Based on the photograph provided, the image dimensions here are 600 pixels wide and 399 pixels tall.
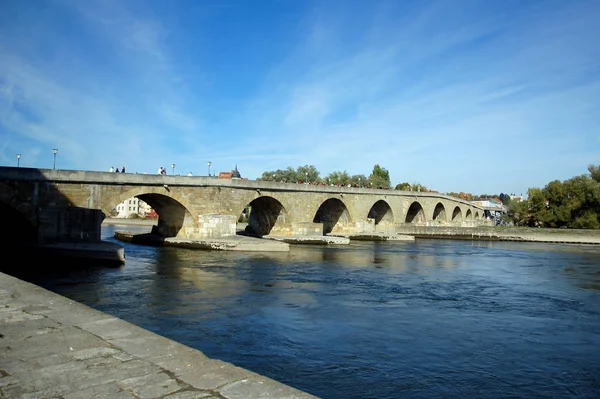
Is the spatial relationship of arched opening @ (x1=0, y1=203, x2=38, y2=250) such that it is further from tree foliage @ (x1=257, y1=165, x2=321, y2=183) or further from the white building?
the white building

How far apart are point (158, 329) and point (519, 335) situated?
307 inches

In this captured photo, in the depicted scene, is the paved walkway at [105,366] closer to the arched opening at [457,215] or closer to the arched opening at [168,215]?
the arched opening at [168,215]

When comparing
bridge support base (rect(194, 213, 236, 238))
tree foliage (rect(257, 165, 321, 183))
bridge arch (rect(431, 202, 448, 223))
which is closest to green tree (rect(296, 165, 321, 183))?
tree foliage (rect(257, 165, 321, 183))

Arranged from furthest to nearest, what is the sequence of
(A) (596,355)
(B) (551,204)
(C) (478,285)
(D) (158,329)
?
(B) (551,204)
(C) (478,285)
(D) (158,329)
(A) (596,355)

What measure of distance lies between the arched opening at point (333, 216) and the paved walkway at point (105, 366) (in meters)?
37.4

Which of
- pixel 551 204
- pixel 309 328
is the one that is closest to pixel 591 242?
pixel 551 204

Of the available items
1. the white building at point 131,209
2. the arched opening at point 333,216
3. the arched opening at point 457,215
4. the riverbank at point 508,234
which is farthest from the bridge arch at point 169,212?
the white building at point 131,209

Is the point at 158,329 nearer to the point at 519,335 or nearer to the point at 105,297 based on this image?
the point at 105,297

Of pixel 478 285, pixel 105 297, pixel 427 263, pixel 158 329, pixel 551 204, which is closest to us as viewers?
pixel 158 329

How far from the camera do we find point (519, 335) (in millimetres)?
10023

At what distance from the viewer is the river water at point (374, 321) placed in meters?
7.30

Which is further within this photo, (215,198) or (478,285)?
(215,198)

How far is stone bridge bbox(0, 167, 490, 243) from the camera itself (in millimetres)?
21531

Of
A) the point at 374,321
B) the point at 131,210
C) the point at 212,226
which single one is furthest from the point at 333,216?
the point at 131,210
